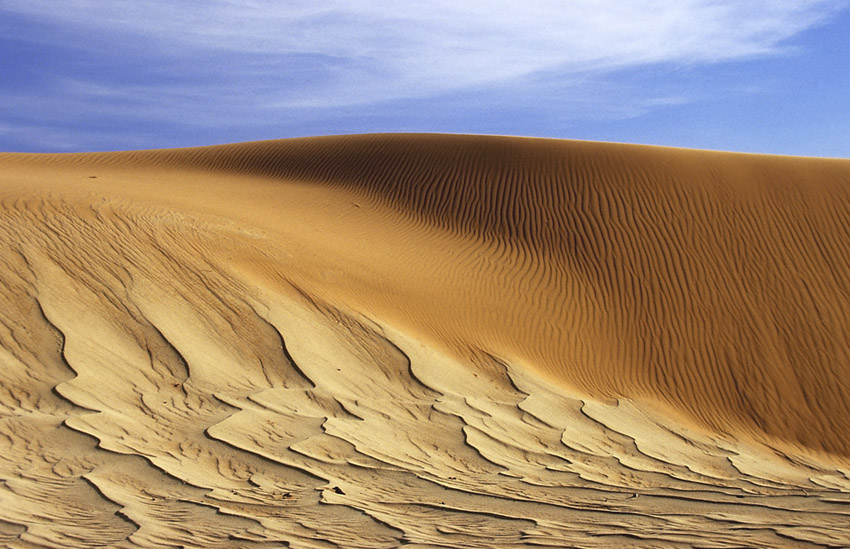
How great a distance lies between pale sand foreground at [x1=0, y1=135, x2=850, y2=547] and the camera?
4.52m

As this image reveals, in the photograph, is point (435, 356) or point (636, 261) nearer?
point (435, 356)

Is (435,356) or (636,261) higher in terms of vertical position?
(636,261)

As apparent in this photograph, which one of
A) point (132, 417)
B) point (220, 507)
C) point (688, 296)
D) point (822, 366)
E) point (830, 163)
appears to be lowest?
point (220, 507)

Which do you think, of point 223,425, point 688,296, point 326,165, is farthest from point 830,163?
point 223,425

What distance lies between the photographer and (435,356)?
9836 mm

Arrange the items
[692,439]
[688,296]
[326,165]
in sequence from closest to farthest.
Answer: [692,439], [688,296], [326,165]

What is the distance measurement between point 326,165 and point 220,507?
19572mm

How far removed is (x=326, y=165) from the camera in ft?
76.7

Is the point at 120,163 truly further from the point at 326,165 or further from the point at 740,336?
the point at 740,336

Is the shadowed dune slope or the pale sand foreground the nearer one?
the pale sand foreground

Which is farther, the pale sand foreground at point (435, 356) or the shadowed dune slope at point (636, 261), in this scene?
the shadowed dune slope at point (636, 261)

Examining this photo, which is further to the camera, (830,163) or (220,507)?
(830,163)

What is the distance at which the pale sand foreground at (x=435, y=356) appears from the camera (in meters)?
4.52

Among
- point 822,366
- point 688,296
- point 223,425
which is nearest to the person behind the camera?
point 223,425
